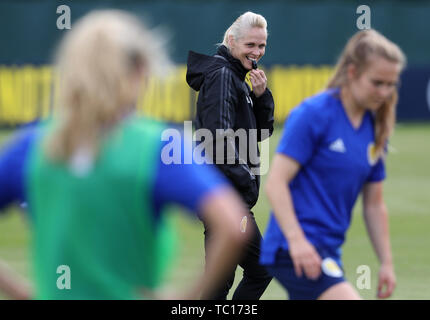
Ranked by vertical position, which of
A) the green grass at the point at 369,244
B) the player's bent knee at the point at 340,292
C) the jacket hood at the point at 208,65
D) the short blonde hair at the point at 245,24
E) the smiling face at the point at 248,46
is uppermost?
the short blonde hair at the point at 245,24

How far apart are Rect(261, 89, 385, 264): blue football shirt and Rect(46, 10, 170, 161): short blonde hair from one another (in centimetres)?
153

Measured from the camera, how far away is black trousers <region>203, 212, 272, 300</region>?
6.06 m

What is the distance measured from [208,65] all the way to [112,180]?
3.68m

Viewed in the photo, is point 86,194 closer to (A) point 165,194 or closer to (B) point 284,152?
(A) point 165,194

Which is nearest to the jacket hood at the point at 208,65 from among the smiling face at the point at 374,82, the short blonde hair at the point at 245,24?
the short blonde hair at the point at 245,24

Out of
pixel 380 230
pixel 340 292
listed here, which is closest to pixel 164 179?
pixel 340 292

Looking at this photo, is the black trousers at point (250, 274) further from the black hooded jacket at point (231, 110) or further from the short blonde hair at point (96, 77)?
the short blonde hair at point (96, 77)

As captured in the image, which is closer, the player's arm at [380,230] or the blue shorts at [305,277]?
the blue shorts at [305,277]

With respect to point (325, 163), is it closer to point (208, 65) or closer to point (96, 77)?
point (96, 77)

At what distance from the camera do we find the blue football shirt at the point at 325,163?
4098 mm

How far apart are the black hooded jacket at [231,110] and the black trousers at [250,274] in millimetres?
213

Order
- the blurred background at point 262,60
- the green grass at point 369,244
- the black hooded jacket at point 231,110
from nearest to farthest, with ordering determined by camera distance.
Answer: the black hooded jacket at point 231,110, the green grass at point 369,244, the blurred background at point 262,60

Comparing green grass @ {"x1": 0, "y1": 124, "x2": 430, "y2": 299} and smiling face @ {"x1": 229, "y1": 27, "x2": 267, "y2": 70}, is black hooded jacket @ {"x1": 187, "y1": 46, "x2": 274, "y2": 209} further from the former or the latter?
green grass @ {"x1": 0, "y1": 124, "x2": 430, "y2": 299}

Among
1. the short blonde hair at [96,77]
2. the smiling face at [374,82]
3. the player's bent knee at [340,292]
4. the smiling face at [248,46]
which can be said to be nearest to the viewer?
the short blonde hair at [96,77]
